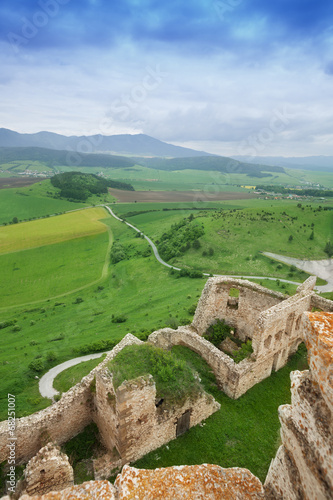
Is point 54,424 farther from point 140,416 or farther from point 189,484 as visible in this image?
point 189,484

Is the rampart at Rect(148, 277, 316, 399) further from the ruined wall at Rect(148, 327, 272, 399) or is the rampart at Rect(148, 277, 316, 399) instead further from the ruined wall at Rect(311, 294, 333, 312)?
the ruined wall at Rect(311, 294, 333, 312)

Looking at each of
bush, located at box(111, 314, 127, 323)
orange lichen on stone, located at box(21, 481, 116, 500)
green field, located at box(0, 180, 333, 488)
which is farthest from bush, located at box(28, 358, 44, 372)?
orange lichen on stone, located at box(21, 481, 116, 500)

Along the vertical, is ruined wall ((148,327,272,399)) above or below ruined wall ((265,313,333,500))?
below

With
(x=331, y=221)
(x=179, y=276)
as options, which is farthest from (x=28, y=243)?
(x=331, y=221)

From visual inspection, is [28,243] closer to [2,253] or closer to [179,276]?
[2,253]

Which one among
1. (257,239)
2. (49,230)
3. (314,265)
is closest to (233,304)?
(314,265)

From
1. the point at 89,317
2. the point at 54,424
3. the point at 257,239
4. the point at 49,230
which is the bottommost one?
the point at 89,317

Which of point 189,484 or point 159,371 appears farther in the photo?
point 159,371
